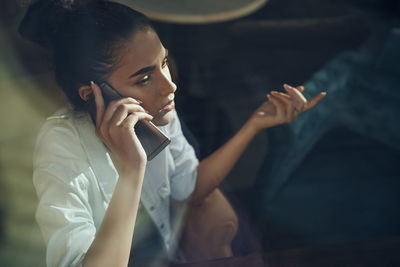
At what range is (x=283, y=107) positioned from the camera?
0.75 m

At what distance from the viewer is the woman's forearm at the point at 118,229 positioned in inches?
19.5

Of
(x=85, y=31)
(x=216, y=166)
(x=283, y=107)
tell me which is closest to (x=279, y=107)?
(x=283, y=107)

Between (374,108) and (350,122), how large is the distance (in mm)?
120

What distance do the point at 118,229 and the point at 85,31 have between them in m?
0.30

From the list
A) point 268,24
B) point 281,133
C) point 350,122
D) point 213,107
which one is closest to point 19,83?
point 213,107

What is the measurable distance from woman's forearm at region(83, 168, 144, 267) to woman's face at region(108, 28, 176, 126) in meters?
0.13

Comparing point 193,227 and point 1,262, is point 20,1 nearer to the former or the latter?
point 193,227

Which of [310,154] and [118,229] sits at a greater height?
[118,229]

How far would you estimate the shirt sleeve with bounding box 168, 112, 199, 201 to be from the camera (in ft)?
2.68

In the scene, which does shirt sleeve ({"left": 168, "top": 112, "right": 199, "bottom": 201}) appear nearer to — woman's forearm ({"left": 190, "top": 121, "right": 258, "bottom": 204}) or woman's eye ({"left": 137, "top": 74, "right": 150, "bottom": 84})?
woman's forearm ({"left": 190, "top": 121, "right": 258, "bottom": 204})

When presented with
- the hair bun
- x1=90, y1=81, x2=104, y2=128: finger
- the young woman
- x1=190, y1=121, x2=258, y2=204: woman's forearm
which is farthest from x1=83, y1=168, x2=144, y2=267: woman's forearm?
x1=190, y1=121, x2=258, y2=204: woman's forearm

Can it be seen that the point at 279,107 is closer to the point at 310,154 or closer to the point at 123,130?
the point at 123,130

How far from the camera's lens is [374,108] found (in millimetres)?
1211

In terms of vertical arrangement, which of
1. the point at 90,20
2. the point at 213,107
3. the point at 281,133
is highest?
the point at 90,20
